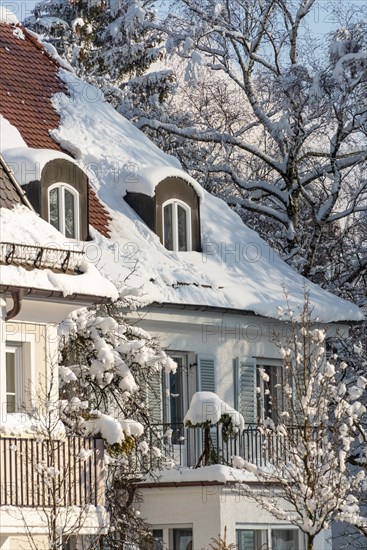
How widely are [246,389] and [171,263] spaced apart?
267cm

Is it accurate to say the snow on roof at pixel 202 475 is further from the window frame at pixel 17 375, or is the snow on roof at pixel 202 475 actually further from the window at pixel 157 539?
the window frame at pixel 17 375

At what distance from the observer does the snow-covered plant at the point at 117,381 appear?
24.6 meters

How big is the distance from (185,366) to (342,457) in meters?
5.33

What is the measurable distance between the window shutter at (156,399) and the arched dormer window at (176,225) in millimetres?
2745

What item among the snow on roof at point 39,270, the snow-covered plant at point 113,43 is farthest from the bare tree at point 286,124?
the snow on roof at point 39,270

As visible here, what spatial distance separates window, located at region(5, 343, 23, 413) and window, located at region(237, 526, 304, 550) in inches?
221

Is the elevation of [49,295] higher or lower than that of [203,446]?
higher

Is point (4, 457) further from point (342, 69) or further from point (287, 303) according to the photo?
point (342, 69)

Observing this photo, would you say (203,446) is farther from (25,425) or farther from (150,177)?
(25,425)

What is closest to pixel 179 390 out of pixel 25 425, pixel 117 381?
pixel 117 381

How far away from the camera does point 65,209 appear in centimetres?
2728

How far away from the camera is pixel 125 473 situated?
25.5m

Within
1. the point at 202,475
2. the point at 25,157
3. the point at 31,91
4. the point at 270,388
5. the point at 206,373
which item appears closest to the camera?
the point at 202,475

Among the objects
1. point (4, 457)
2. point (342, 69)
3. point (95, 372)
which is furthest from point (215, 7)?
point (4, 457)
